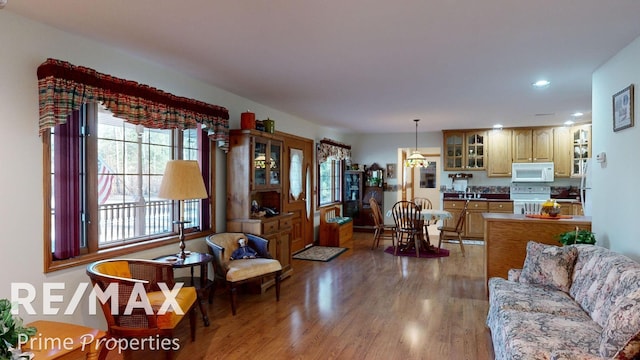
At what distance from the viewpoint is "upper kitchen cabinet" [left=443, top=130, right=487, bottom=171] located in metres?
7.72

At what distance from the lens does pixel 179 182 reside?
3119 millimetres

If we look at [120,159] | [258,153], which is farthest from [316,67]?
[120,159]

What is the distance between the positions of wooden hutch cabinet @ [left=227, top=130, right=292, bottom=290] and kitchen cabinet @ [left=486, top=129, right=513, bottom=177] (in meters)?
4.92

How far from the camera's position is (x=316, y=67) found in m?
3.45

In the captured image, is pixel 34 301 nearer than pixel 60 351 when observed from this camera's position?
No

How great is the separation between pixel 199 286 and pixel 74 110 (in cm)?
171

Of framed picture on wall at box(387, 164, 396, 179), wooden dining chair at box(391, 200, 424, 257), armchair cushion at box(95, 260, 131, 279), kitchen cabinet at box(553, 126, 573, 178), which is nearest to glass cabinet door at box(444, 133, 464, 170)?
framed picture on wall at box(387, 164, 396, 179)

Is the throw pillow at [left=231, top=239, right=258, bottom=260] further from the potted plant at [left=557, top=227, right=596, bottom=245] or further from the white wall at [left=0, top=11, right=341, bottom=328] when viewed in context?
the potted plant at [left=557, top=227, right=596, bottom=245]

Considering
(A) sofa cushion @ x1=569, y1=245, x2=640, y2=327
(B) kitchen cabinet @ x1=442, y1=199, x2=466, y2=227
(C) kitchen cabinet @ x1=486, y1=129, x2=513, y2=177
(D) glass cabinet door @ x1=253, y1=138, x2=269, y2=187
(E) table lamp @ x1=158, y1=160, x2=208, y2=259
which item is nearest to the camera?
(A) sofa cushion @ x1=569, y1=245, x2=640, y2=327

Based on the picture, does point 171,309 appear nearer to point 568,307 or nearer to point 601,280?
point 568,307

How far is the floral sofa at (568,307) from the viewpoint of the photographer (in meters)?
1.85

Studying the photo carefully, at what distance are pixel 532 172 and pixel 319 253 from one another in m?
4.57

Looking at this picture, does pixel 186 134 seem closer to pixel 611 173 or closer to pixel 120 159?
pixel 120 159

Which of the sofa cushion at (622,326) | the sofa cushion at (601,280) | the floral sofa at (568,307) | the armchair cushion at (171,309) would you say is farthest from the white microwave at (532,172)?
the armchair cushion at (171,309)
